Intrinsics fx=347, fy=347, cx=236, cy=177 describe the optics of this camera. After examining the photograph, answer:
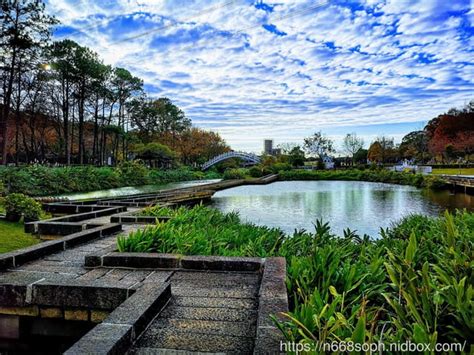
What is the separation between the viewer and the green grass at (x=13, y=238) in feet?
17.0

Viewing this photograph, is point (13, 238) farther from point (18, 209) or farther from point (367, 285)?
point (367, 285)

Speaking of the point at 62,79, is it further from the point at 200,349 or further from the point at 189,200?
the point at 200,349

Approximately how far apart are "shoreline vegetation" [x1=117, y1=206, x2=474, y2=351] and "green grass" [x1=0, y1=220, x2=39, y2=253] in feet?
7.63

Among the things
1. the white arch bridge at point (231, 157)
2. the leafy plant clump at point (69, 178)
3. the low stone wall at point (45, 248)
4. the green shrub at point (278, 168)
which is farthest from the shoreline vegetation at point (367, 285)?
the white arch bridge at point (231, 157)

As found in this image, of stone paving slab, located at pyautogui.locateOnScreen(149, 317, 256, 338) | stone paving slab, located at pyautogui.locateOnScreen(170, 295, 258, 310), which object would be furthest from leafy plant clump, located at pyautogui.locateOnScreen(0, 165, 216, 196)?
stone paving slab, located at pyautogui.locateOnScreen(149, 317, 256, 338)

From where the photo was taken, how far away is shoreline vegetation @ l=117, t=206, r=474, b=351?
1765 millimetres

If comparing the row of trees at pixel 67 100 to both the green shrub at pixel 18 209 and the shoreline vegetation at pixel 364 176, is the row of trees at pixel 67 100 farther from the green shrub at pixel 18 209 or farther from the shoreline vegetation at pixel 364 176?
the green shrub at pixel 18 209

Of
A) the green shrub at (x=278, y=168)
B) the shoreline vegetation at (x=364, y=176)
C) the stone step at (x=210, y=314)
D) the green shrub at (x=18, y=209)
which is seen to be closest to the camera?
the stone step at (x=210, y=314)

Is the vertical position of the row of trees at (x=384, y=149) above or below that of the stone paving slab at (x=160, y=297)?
above

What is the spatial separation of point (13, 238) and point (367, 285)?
5560mm

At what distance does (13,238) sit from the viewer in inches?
225

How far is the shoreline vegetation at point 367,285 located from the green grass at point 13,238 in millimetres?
2325

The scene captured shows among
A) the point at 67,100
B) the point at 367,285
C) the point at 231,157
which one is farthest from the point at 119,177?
the point at 231,157

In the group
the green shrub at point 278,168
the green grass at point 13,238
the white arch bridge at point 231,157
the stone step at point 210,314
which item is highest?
the white arch bridge at point 231,157
